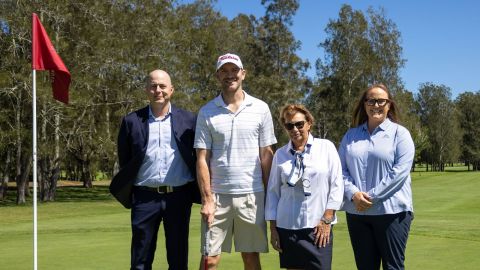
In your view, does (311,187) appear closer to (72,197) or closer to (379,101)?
(379,101)

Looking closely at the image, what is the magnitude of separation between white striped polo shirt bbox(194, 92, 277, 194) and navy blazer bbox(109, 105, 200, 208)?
296mm

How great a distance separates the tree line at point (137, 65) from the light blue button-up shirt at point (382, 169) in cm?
127

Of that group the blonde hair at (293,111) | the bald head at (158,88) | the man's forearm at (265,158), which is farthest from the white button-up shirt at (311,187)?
the bald head at (158,88)

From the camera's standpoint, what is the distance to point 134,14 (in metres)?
29.9

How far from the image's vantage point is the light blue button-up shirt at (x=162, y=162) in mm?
4988

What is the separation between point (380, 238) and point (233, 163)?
4.33 ft

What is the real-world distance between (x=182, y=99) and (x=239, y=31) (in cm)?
1699

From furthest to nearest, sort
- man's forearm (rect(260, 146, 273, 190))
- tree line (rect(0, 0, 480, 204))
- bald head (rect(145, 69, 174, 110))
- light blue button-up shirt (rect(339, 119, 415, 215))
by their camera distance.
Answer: tree line (rect(0, 0, 480, 204)) < bald head (rect(145, 69, 174, 110)) < man's forearm (rect(260, 146, 273, 190)) < light blue button-up shirt (rect(339, 119, 415, 215))

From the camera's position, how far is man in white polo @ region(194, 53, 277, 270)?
4.70 m

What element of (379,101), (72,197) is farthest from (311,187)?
(72,197)

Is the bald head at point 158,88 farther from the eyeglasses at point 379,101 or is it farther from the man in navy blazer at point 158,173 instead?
the eyeglasses at point 379,101

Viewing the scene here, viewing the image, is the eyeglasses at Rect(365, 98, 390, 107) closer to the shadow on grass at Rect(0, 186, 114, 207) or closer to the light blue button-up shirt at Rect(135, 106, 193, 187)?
the light blue button-up shirt at Rect(135, 106, 193, 187)

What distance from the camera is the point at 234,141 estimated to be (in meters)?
4.69

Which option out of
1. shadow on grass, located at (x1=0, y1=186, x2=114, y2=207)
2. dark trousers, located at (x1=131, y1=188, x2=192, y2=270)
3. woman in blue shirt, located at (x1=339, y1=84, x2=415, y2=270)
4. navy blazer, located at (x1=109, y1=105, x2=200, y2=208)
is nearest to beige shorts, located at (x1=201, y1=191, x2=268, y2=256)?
dark trousers, located at (x1=131, y1=188, x2=192, y2=270)
